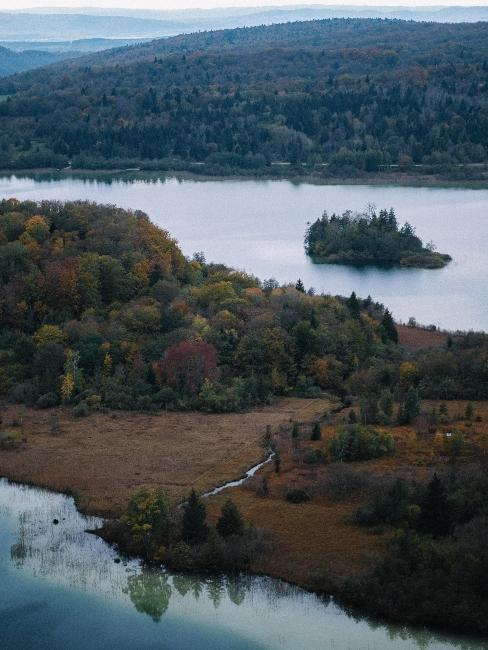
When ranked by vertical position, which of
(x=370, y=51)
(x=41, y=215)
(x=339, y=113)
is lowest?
(x=41, y=215)

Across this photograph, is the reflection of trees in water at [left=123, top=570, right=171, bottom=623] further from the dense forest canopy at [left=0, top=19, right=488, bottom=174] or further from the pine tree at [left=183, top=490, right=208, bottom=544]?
the dense forest canopy at [left=0, top=19, right=488, bottom=174]

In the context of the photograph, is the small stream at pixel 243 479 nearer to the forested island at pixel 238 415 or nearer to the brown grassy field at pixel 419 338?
the forested island at pixel 238 415

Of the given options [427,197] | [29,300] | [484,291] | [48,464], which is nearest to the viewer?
[48,464]

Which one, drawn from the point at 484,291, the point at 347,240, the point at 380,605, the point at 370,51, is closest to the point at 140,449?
the point at 380,605

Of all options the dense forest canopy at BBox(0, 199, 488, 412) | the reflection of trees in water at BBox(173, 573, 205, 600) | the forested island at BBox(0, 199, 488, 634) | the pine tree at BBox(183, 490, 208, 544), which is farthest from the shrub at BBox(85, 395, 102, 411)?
the reflection of trees in water at BBox(173, 573, 205, 600)

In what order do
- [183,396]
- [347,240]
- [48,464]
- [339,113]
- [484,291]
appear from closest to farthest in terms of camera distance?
[48,464], [183,396], [484,291], [347,240], [339,113]

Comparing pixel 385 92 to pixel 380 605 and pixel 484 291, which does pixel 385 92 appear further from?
pixel 380 605
